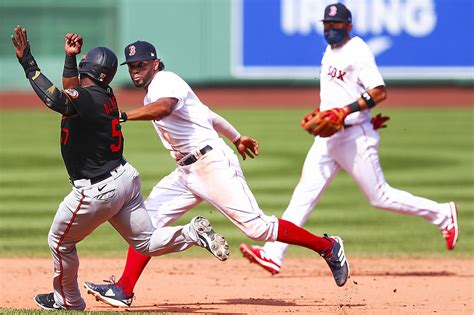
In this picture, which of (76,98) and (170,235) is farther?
(170,235)

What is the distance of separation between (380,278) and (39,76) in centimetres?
366

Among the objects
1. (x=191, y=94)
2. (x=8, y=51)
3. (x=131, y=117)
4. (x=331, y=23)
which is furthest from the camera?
(x=8, y=51)

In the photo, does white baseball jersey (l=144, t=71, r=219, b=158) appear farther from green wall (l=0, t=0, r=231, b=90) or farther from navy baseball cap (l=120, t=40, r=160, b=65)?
green wall (l=0, t=0, r=231, b=90)

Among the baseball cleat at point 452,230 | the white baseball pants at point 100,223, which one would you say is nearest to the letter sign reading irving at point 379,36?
the baseball cleat at point 452,230

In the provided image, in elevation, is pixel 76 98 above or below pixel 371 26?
above

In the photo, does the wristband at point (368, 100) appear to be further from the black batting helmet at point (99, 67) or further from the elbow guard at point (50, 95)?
the elbow guard at point (50, 95)

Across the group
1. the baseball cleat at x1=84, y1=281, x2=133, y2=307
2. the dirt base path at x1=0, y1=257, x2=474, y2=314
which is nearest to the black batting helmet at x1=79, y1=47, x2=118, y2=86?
the baseball cleat at x1=84, y1=281, x2=133, y2=307

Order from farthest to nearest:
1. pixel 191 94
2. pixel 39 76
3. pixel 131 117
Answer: pixel 191 94 < pixel 131 117 < pixel 39 76

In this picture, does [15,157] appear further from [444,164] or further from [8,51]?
[8,51]

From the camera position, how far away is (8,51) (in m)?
29.8

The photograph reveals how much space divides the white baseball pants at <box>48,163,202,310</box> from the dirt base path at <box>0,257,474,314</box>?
51cm

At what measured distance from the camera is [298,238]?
7086mm

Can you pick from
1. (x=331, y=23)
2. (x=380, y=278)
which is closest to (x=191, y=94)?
(x=331, y=23)

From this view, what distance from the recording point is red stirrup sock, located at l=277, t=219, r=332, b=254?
23.0 feet
